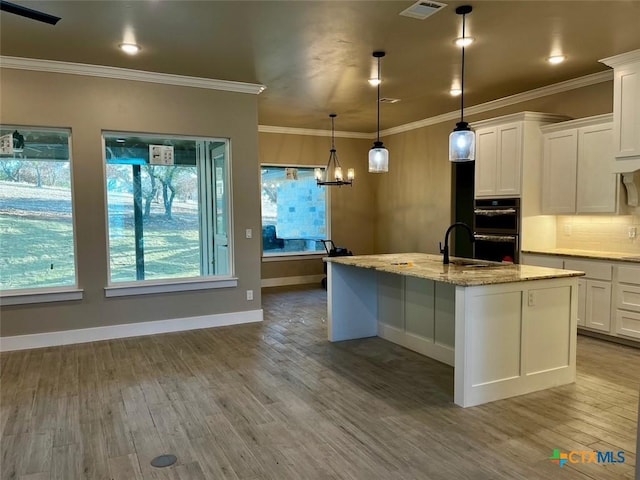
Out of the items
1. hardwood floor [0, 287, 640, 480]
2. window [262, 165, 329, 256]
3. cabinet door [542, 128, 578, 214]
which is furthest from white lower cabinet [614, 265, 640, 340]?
window [262, 165, 329, 256]

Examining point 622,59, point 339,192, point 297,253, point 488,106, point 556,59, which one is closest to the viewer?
point 622,59

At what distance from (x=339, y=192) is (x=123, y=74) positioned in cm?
501

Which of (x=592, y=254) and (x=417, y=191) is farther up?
(x=417, y=191)

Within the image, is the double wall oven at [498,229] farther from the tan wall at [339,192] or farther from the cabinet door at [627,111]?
the tan wall at [339,192]

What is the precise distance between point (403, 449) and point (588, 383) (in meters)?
1.97

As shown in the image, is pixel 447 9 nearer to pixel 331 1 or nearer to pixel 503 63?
pixel 331 1

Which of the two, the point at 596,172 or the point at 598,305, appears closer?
the point at 598,305

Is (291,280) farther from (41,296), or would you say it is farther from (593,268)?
(593,268)

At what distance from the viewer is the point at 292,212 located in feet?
29.5

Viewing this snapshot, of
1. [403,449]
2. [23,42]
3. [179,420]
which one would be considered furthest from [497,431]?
[23,42]

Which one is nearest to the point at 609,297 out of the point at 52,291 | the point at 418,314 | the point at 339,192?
the point at 418,314

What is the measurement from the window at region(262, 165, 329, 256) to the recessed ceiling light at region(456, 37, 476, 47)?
16.1ft

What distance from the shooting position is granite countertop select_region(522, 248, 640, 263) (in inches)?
185

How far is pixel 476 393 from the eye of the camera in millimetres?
3316
